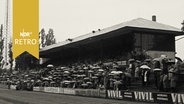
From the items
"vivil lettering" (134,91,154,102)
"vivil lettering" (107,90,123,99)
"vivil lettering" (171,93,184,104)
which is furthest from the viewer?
"vivil lettering" (107,90,123,99)

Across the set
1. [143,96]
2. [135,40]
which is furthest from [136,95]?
[135,40]

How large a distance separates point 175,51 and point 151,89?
60.4ft

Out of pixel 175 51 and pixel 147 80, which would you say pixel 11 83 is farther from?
pixel 147 80

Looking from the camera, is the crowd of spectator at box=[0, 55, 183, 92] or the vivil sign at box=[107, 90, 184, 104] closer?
the vivil sign at box=[107, 90, 184, 104]

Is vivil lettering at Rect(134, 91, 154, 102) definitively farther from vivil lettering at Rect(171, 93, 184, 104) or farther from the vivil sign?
vivil lettering at Rect(171, 93, 184, 104)

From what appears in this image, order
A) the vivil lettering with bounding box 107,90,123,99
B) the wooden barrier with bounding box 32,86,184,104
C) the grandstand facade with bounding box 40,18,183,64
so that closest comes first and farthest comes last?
1. the wooden barrier with bounding box 32,86,184,104
2. the vivil lettering with bounding box 107,90,123,99
3. the grandstand facade with bounding box 40,18,183,64

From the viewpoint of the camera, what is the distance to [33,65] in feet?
247

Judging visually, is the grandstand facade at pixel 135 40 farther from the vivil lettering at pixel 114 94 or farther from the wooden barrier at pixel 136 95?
the vivil lettering at pixel 114 94

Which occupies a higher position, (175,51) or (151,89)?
(175,51)

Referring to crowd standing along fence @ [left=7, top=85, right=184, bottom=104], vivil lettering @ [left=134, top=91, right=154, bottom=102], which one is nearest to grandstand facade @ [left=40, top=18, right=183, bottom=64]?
crowd standing along fence @ [left=7, top=85, right=184, bottom=104]

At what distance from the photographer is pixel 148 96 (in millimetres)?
23578

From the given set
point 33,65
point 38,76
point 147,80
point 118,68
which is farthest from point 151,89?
point 33,65

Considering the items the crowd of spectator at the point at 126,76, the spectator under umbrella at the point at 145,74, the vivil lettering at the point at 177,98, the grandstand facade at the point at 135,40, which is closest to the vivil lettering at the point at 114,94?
the crowd of spectator at the point at 126,76

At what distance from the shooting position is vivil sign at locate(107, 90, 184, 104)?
20561 mm
